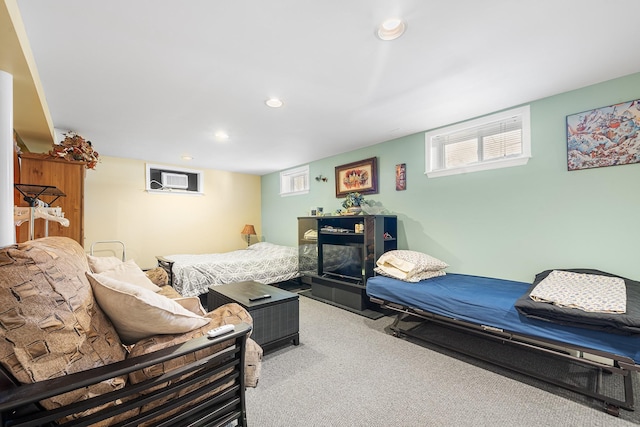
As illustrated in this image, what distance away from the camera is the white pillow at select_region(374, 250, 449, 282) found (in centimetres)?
298

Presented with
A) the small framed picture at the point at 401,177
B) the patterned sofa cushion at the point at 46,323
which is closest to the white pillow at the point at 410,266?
the small framed picture at the point at 401,177

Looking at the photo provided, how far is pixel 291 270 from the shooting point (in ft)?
15.7

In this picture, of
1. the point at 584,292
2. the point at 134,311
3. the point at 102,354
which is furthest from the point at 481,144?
the point at 102,354

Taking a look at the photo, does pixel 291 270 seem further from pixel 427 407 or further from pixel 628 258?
pixel 628 258

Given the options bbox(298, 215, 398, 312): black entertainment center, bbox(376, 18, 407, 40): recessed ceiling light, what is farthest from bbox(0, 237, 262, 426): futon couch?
bbox(298, 215, 398, 312): black entertainment center

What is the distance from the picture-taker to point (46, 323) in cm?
91

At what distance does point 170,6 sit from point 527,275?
147 inches

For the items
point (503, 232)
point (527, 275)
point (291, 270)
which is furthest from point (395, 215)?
point (291, 270)

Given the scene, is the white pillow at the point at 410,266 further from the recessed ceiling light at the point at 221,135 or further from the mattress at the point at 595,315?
the recessed ceiling light at the point at 221,135

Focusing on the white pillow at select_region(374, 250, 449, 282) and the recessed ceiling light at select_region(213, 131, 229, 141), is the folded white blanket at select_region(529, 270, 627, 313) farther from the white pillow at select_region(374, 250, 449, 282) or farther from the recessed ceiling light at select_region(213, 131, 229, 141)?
Result: the recessed ceiling light at select_region(213, 131, 229, 141)

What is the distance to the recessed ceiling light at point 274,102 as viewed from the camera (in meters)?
2.68

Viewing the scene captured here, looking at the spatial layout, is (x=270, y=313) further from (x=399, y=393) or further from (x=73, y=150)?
(x=73, y=150)

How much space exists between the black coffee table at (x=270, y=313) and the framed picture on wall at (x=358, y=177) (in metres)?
2.24

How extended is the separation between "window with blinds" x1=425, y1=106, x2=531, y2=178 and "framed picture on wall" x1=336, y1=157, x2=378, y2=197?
0.85m
